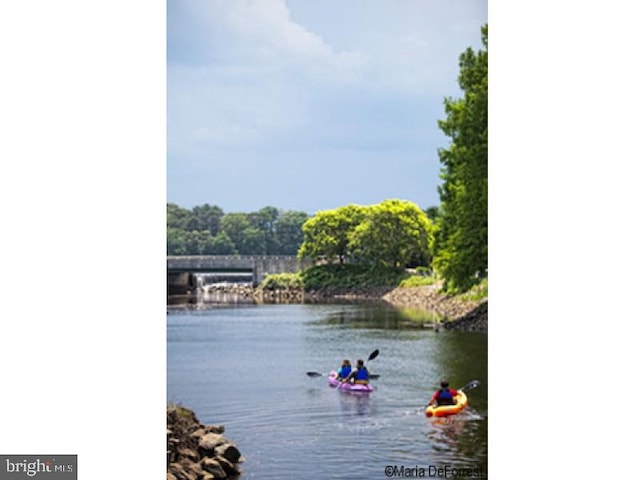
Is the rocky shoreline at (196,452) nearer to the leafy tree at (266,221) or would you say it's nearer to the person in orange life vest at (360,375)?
the person in orange life vest at (360,375)

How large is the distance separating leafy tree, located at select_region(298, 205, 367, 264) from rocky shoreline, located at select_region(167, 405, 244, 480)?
4.52 feet

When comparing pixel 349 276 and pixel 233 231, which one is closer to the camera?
pixel 233 231

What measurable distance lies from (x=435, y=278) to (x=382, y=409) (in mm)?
2111

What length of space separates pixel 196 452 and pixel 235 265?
1658mm

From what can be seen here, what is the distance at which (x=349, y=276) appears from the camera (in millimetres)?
6441

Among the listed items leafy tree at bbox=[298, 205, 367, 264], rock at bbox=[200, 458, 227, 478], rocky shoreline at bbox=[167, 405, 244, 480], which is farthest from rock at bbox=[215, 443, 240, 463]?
leafy tree at bbox=[298, 205, 367, 264]

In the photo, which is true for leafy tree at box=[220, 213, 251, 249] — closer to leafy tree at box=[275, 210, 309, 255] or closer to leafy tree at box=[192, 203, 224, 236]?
leafy tree at box=[192, 203, 224, 236]

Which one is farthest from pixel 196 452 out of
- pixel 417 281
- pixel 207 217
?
pixel 417 281

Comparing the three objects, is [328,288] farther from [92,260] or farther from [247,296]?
[92,260]

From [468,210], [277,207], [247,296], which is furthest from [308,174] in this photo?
[468,210]

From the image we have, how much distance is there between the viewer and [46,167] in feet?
13.8

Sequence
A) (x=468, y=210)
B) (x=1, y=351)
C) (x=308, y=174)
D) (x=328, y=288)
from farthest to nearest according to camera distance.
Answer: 1. (x=468, y=210)
2. (x=328, y=288)
3. (x=308, y=174)
4. (x=1, y=351)

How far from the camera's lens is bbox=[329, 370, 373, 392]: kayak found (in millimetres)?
5492

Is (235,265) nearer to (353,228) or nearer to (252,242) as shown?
(252,242)
